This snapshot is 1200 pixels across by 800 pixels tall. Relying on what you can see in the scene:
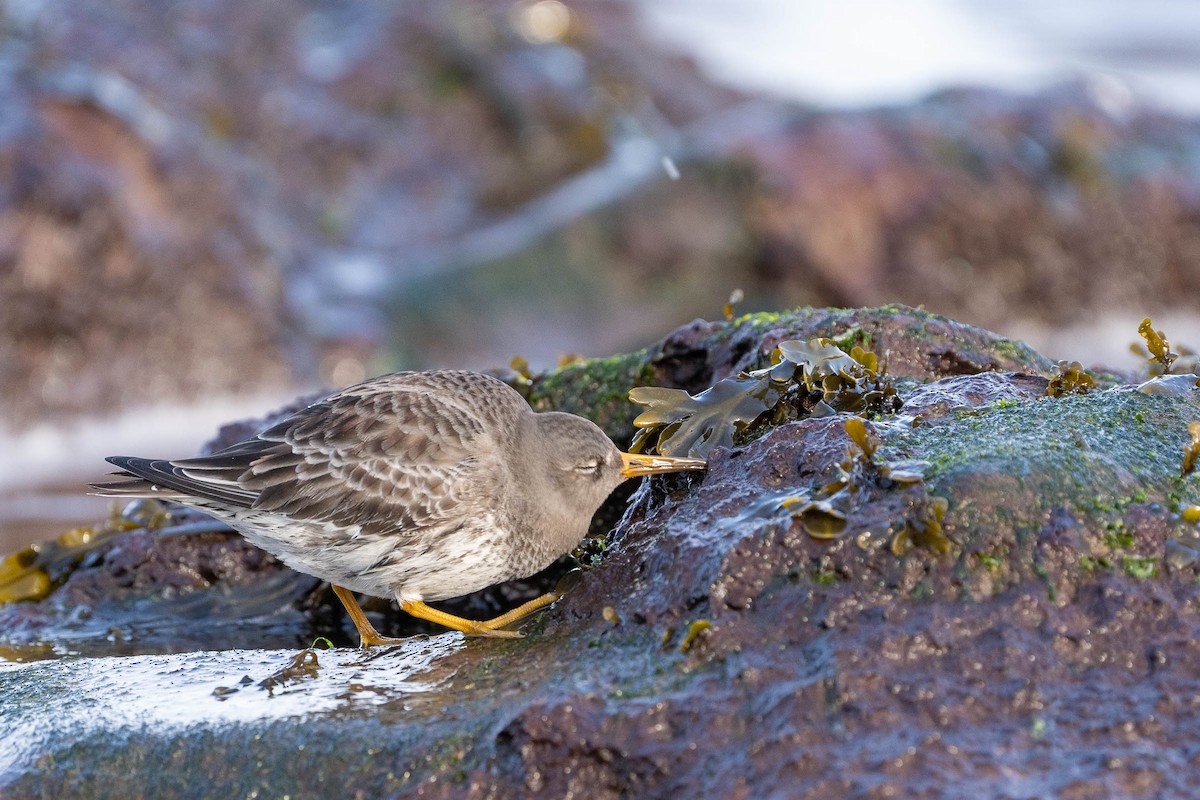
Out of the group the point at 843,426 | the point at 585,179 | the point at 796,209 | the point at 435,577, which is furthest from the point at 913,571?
the point at 585,179

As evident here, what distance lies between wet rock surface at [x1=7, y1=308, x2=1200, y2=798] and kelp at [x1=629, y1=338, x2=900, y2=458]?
24 centimetres

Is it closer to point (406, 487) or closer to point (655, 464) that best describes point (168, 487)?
point (406, 487)

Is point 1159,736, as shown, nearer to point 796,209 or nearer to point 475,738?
point 475,738

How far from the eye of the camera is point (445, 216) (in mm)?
16891

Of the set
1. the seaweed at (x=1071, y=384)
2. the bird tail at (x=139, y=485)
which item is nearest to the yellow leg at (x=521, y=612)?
the bird tail at (x=139, y=485)

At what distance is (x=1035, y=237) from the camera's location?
537 inches

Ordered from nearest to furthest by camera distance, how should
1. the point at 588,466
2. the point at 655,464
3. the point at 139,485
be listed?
the point at 655,464 → the point at 588,466 → the point at 139,485

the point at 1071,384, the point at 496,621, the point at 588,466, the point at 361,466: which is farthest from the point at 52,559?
the point at 1071,384

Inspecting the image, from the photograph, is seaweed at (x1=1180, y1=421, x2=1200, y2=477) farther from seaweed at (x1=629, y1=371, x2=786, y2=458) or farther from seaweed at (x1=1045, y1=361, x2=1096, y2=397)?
seaweed at (x1=629, y1=371, x2=786, y2=458)

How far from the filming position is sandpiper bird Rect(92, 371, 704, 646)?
5.00 metres

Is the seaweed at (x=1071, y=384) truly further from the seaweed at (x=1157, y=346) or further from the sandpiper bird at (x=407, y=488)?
the sandpiper bird at (x=407, y=488)

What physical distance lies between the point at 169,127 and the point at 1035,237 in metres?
9.34

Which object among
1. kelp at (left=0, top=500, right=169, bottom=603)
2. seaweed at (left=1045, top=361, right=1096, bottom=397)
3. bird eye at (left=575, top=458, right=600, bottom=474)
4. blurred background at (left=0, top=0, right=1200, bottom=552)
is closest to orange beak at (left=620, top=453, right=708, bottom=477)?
bird eye at (left=575, top=458, right=600, bottom=474)

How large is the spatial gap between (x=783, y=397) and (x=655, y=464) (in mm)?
560
